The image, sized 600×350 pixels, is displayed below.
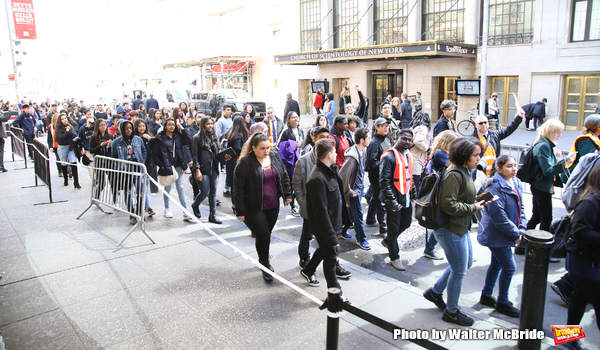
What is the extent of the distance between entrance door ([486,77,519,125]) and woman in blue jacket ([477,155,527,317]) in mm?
19058

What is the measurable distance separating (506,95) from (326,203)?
20.5 m

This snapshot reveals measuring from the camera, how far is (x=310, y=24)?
3156 centimetres

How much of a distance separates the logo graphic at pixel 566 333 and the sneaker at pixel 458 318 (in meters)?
0.71

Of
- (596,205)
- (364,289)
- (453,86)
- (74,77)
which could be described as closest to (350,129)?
(364,289)

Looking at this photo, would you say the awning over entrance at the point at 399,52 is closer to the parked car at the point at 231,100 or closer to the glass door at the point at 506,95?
the glass door at the point at 506,95

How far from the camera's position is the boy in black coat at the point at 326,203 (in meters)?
4.45

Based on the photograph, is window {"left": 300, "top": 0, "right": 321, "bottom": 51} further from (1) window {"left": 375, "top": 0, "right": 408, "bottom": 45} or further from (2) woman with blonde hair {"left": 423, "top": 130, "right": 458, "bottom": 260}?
(2) woman with blonde hair {"left": 423, "top": 130, "right": 458, "bottom": 260}

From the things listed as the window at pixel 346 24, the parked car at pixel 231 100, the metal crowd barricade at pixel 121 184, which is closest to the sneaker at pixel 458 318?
the metal crowd barricade at pixel 121 184

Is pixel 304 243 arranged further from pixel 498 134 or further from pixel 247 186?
pixel 498 134

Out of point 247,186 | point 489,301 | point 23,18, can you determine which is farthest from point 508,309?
point 23,18

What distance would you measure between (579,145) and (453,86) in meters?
19.0

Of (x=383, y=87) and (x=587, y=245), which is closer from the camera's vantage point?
(x=587, y=245)

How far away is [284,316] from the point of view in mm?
4543

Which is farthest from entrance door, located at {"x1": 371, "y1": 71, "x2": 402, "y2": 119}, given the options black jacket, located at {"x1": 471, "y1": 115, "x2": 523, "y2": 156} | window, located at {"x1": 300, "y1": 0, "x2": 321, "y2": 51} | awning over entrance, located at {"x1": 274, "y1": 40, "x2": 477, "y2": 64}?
black jacket, located at {"x1": 471, "y1": 115, "x2": 523, "y2": 156}
